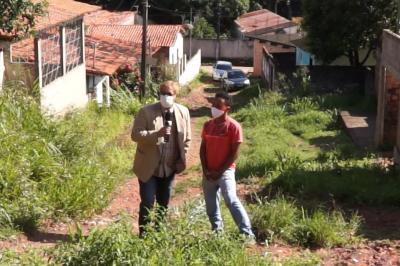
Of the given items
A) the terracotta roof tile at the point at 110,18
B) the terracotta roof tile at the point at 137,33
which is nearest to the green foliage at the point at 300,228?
the terracotta roof tile at the point at 137,33

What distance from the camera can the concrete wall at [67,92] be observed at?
15.7m

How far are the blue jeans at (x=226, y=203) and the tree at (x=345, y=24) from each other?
59.8 ft

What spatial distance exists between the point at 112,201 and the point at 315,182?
111 inches

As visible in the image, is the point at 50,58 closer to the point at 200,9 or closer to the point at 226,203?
the point at 226,203

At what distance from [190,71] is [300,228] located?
2976cm

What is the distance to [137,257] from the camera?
196 inches

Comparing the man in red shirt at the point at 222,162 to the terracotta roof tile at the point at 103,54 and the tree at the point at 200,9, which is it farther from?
the tree at the point at 200,9

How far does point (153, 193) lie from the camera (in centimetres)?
650

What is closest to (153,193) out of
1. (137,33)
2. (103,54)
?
(103,54)

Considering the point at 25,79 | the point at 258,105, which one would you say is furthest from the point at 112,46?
the point at 25,79

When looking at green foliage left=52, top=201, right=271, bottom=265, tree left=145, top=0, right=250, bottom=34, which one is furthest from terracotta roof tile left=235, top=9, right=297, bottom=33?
green foliage left=52, top=201, right=271, bottom=265

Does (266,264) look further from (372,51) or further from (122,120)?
(372,51)

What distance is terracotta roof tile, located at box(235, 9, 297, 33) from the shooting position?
42094 mm

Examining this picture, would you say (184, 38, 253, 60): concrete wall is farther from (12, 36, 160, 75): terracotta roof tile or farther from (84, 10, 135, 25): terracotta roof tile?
(12, 36, 160, 75): terracotta roof tile
